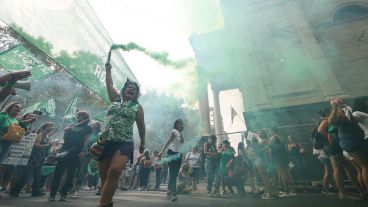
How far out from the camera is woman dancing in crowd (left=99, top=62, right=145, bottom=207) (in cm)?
260

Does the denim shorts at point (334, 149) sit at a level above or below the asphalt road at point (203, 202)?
above

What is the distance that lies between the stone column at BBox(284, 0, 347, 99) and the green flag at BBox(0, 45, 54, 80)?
1193 cm

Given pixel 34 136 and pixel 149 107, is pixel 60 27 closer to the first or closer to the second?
pixel 34 136

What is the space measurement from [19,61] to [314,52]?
41.8 feet

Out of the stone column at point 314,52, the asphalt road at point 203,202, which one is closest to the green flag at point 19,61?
the asphalt road at point 203,202

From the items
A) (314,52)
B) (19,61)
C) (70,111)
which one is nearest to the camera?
(19,61)

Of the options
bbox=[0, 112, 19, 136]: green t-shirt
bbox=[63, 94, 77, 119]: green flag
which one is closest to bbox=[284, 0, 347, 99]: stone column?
bbox=[0, 112, 19, 136]: green t-shirt

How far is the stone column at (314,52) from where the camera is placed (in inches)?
409

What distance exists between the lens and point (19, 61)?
7652 mm

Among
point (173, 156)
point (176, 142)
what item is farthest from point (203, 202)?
point (176, 142)

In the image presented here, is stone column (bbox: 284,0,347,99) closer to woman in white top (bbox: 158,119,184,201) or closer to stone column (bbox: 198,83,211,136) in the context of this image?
stone column (bbox: 198,83,211,136)

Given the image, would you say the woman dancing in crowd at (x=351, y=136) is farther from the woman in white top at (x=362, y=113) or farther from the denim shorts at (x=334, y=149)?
the denim shorts at (x=334, y=149)

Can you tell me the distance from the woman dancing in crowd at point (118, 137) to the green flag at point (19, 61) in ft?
17.6

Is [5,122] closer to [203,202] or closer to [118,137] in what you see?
[118,137]
